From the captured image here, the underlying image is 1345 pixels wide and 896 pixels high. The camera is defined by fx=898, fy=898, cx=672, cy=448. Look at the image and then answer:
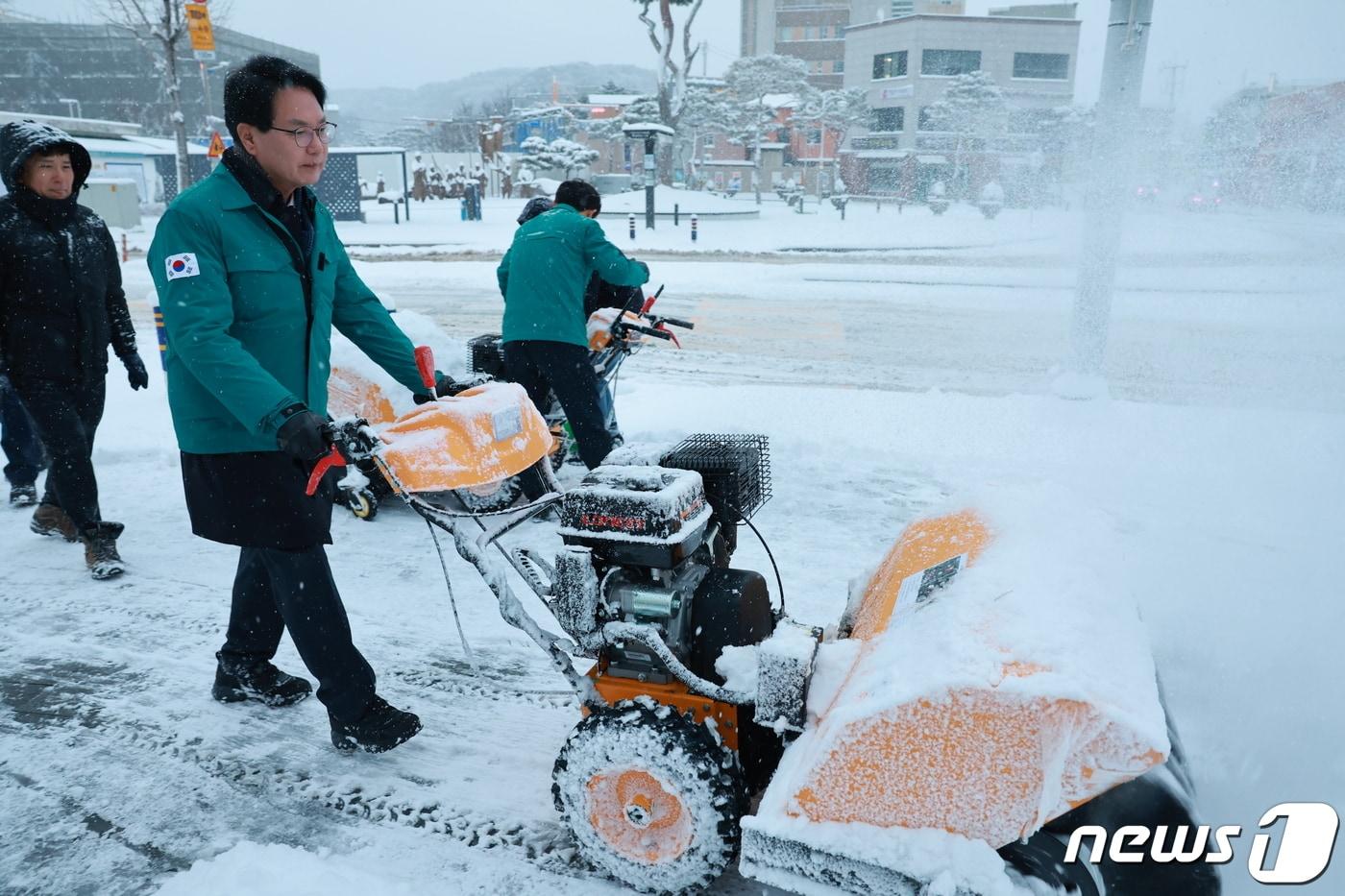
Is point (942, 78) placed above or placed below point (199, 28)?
above

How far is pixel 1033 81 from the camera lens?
49.0 meters

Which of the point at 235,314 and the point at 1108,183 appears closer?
the point at 235,314

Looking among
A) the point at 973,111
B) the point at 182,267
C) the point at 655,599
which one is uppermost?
the point at 973,111

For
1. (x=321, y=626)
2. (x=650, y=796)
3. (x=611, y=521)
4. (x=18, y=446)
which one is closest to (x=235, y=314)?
(x=321, y=626)

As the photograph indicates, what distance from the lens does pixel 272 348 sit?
8.63ft

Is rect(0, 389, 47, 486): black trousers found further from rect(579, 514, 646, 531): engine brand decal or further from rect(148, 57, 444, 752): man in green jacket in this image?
rect(579, 514, 646, 531): engine brand decal

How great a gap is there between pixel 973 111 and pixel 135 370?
47.3 m

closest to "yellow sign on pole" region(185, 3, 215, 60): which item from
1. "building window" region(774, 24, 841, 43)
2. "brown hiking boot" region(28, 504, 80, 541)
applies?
"brown hiking boot" region(28, 504, 80, 541)

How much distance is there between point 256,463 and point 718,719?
5.10 feet

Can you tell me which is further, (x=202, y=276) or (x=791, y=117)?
(x=791, y=117)

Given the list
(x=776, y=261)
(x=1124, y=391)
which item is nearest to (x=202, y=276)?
(x=1124, y=391)

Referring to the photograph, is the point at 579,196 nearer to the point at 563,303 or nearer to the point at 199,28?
the point at 563,303

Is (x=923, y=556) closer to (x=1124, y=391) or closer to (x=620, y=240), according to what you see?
(x=1124, y=391)

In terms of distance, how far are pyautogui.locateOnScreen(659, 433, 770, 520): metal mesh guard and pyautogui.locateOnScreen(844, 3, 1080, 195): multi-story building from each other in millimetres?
46877
